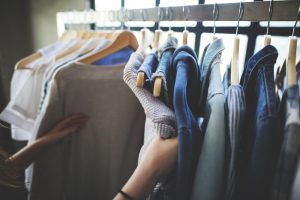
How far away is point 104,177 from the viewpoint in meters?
0.73

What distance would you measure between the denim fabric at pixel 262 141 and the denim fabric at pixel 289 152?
0.01 m

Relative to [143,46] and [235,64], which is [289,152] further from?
[143,46]

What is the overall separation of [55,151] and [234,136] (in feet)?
1.81

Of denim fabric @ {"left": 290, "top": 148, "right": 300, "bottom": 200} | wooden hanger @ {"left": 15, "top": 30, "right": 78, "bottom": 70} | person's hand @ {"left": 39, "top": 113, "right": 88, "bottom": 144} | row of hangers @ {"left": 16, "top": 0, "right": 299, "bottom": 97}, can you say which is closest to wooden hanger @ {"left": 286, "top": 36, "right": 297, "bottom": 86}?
row of hangers @ {"left": 16, "top": 0, "right": 299, "bottom": 97}

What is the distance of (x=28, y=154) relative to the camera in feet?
1.96

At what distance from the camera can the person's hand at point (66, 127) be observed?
1.97 ft

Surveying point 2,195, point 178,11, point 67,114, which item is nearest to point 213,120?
point 178,11

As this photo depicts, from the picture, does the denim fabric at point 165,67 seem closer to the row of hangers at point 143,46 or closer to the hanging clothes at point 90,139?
the row of hangers at point 143,46

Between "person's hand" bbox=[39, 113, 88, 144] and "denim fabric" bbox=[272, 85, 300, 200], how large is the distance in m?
0.55

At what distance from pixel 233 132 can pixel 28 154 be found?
0.58 metres

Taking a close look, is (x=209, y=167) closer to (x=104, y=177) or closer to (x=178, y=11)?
(x=178, y=11)

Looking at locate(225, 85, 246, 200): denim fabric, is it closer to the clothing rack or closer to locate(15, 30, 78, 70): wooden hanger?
the clothing rack

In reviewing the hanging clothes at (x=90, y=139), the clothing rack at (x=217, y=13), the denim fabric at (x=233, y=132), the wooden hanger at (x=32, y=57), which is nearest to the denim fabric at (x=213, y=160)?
the denim fabric at (x=233, y=132)

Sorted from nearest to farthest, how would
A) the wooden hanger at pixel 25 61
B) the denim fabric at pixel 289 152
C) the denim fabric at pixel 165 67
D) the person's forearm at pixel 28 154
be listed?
the denim fabric at pixel 289 152, the denim fabric at pixel 165 67, the person's forearm at pixel 28 154, the wooden hanger at pixel 25 61
